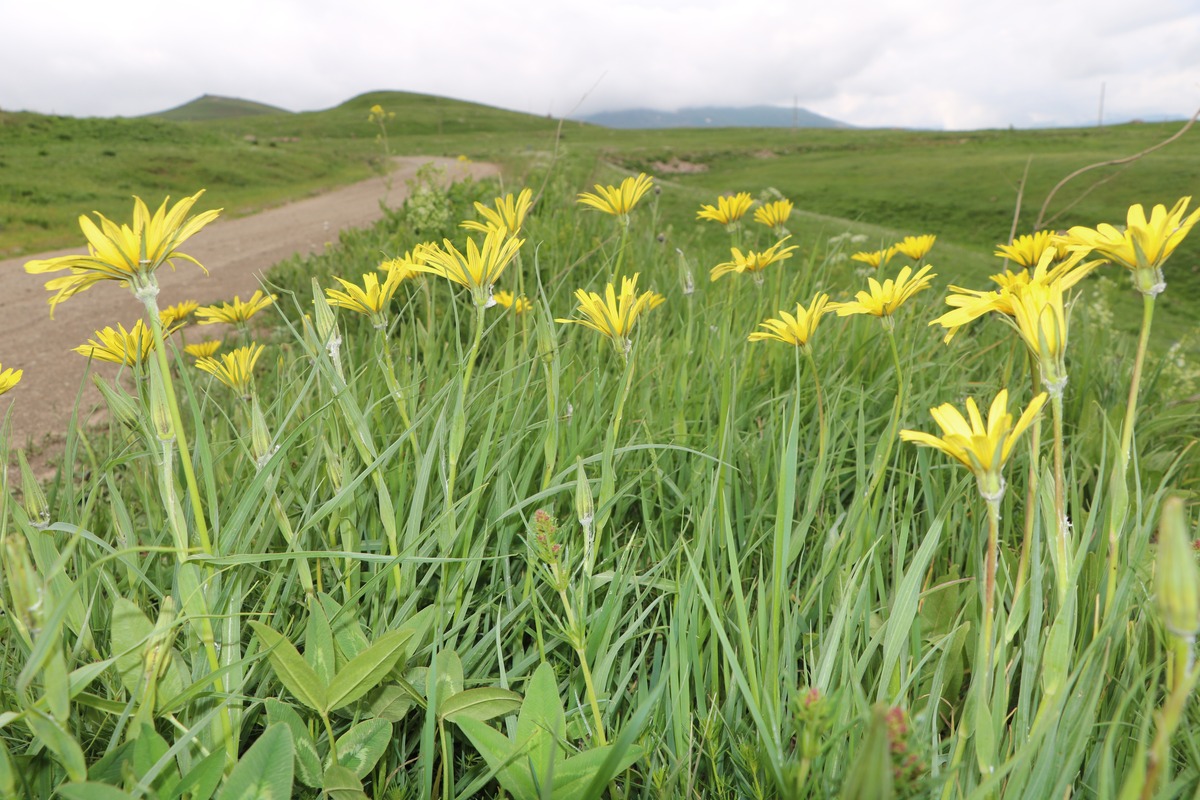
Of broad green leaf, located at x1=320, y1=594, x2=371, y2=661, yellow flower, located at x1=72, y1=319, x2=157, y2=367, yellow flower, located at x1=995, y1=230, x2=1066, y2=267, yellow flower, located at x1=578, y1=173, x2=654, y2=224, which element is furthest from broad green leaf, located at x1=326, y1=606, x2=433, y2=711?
yellow flower, located at x1=995, y1=230, x2=1066, y2=267

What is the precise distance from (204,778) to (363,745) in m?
0.24

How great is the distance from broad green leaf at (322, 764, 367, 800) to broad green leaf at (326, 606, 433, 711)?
0.10 meters

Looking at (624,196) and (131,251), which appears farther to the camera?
(624,196)

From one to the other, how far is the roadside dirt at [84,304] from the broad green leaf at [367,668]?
0.83 m

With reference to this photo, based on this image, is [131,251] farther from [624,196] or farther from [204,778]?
[624,196]

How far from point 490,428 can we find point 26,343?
5246mm

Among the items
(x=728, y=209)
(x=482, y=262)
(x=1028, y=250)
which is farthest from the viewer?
(x=728, y=209)

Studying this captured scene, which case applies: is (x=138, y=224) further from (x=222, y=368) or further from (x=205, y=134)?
(x=205, y=134)

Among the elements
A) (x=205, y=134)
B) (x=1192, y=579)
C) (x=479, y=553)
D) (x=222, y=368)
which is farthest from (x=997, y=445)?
(x=205, y=134)

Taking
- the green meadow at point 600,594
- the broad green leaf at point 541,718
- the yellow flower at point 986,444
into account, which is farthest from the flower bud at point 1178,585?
the broad green leaf at point 541,718

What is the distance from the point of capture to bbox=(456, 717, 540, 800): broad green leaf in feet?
3.29

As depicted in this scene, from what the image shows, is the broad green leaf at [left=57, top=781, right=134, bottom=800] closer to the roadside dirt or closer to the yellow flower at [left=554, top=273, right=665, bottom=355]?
the roadside dirt

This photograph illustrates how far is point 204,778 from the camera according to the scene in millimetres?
893

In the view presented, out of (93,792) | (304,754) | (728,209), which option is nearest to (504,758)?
(304,754)
